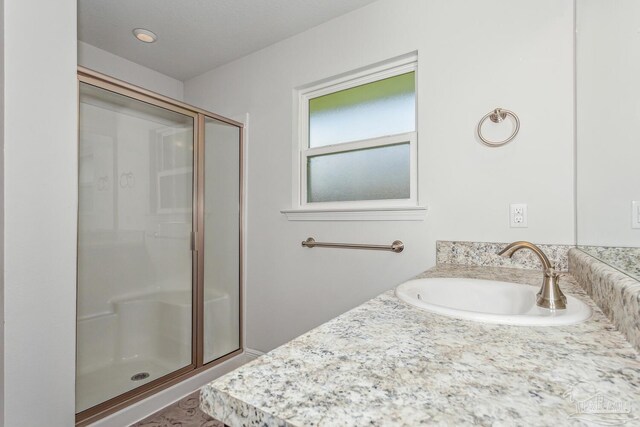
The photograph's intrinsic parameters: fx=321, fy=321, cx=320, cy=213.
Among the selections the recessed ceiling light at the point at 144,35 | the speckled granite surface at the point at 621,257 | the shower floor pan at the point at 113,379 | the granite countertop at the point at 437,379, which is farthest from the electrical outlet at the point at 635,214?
the recessed ceiling light at the point at 144,35

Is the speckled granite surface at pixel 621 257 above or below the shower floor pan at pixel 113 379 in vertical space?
above

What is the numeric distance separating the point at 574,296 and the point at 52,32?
6.74 ft

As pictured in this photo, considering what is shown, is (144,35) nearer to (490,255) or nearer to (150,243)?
(150,243)

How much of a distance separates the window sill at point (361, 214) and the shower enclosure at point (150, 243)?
589mm

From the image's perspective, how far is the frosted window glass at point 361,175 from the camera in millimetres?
1850

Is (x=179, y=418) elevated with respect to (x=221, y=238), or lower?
→ lower

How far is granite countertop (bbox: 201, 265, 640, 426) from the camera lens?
1.23ft

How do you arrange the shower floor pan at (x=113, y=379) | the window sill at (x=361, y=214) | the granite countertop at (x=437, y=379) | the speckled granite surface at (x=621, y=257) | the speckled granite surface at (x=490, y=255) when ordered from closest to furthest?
the granite countertop at (x=437, y=379) → the speckled granite surface at (x=621, y=257) → the speckled granite surface at (x=490, y=255) → the shower floor pan at (x=113, y=379) → the window sill at (x=361, y=214)

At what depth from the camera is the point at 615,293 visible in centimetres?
66

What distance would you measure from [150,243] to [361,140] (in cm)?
146

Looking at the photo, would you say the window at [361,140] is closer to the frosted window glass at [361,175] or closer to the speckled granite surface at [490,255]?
the frosted window glass at [361,175]

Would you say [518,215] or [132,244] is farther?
[132,244]

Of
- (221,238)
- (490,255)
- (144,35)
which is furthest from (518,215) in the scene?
(144,35)

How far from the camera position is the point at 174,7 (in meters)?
1.93
